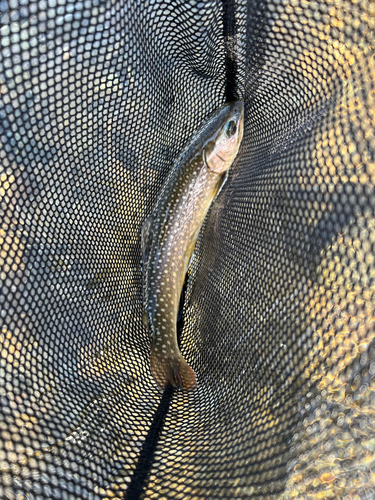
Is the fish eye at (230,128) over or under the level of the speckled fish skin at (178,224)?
over

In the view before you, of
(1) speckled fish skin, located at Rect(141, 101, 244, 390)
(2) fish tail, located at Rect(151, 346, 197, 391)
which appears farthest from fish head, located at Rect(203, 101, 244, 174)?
(2) fish tail, located at Rect(151, 346, 197, 391)

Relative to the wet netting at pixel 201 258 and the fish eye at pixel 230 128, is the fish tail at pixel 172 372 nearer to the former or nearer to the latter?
the wet netting at pixel 201 258

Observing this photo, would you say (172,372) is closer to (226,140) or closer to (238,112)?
(226,140)

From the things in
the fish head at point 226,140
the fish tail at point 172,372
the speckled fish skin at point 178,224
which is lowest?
the fish tail at point 172,372

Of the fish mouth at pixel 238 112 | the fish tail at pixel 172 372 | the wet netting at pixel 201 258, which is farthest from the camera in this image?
the fish mouth at pixel 238 112

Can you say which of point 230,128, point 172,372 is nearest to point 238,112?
point 230,128

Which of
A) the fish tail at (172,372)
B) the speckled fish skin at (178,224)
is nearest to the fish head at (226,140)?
the speckled fish skin at (178,224)

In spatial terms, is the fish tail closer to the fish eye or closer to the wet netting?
the wet netting

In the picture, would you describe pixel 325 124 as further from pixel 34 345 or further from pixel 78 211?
pixel 34 345
